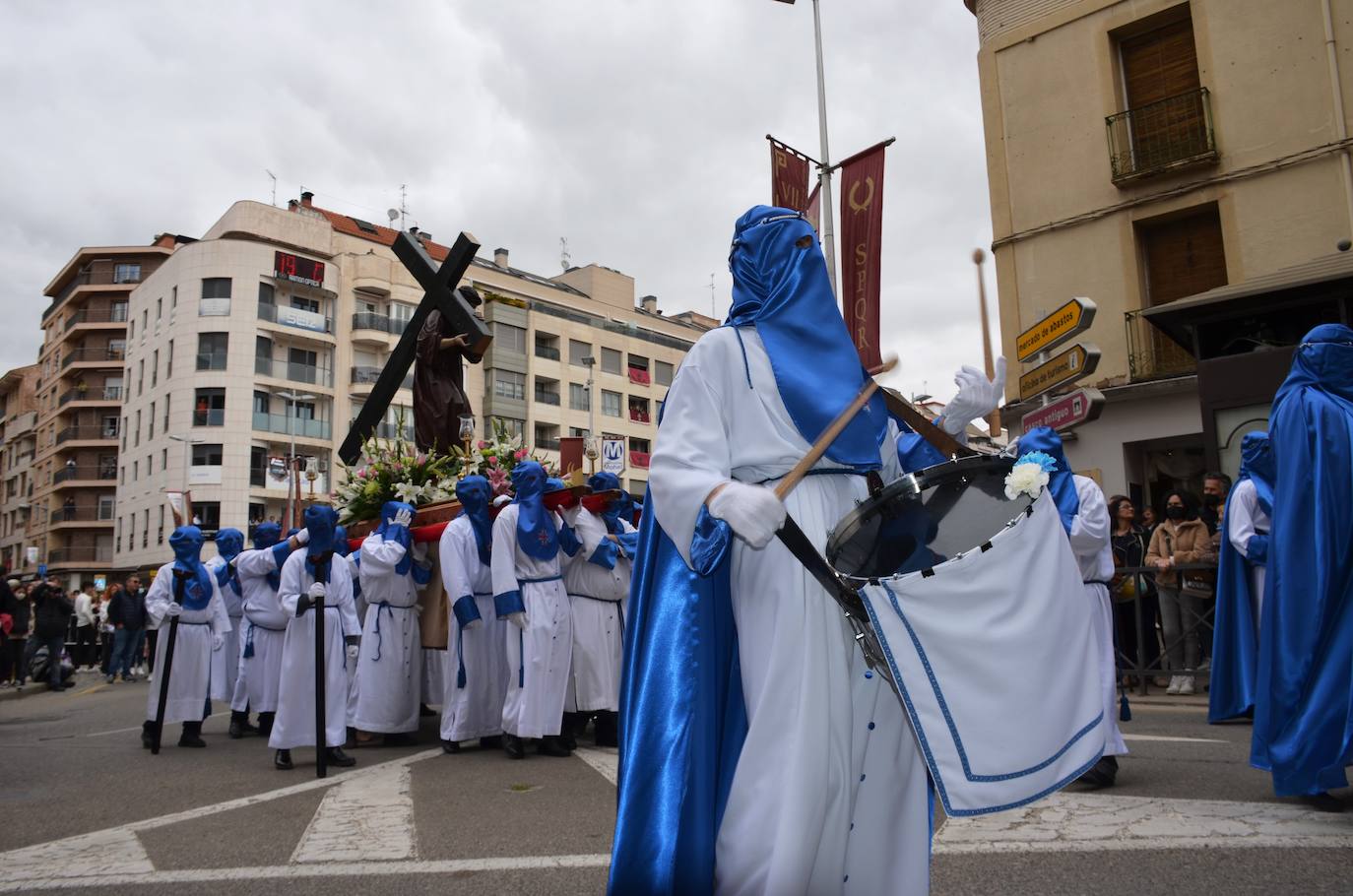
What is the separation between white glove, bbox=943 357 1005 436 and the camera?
3.40 metres

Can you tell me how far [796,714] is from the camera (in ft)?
8.80

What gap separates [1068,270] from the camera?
19000 mm

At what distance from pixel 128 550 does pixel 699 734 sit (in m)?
61.7

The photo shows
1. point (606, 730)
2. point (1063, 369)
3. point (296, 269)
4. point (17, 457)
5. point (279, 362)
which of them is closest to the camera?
point (606, 730)

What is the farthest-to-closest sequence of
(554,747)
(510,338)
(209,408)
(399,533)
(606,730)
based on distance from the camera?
1. (510,338)
2. (209,408)
3. (399,533)
4. (606,730)
5. (554,747)

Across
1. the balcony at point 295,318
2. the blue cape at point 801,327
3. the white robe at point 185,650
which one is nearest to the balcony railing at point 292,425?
the balcony at point 295,318

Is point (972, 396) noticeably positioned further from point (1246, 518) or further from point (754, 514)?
point (1246, 518)

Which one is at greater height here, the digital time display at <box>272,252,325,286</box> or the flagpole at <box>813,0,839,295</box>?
the digital time display at <box>272,252,325,286</box>

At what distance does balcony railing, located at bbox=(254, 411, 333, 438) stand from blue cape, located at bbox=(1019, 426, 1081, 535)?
49443 mm

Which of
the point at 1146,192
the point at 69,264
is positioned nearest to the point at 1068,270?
the point at 1146,192

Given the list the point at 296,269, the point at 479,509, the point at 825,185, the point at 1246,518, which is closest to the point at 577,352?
the point at 296,269

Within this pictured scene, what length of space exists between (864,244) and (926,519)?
11516 millimetres

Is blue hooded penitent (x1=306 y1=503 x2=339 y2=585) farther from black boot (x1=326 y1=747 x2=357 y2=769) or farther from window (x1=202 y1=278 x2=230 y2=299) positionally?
window (x1=202 y1=278 x2=230 y2=299)

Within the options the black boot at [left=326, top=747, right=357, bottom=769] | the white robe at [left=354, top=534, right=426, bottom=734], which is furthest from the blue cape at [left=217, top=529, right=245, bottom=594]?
the black boot at [left=326, top=747, right=357, bottom=769]
